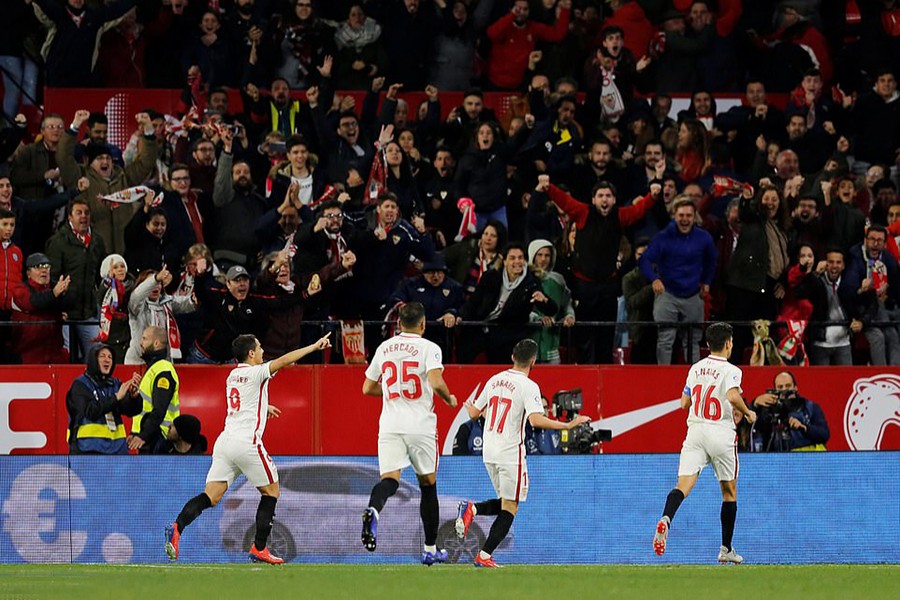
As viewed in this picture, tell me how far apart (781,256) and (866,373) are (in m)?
1.62

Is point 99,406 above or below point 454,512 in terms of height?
above

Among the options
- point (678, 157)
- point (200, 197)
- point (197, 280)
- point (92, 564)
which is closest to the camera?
point (92, 564)

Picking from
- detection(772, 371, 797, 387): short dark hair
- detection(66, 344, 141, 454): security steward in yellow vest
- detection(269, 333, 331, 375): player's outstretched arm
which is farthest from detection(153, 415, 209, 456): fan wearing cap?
detection(772, 371, 797, 387): short dark hair

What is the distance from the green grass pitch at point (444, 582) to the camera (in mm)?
10555

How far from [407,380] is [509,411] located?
1.02m

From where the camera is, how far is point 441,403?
55.5ft

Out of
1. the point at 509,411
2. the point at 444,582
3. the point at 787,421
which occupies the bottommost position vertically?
the point at 444,582

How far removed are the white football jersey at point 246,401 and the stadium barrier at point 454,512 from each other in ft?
6.11

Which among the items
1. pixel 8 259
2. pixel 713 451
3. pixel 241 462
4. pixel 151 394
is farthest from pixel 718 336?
pixel 8 259

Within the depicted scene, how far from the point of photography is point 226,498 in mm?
14773

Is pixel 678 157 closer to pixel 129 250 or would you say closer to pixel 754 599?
pixel 129 250

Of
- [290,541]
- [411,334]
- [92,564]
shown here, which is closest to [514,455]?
[411,334]

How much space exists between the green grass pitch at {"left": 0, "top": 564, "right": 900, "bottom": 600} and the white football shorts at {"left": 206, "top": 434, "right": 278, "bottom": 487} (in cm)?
76

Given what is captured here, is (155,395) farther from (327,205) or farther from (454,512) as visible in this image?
(454,512)
